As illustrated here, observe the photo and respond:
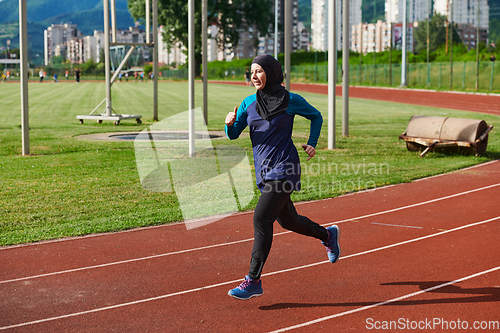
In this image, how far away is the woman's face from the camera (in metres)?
4.64

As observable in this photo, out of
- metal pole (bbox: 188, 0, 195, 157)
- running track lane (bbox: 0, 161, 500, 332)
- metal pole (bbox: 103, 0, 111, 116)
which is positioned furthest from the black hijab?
metal pole (bbox: 103, 0, 111, 116)

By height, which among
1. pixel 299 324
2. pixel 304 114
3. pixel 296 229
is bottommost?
pixel 299 324

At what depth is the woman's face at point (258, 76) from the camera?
4.64 m

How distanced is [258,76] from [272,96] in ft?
0.70

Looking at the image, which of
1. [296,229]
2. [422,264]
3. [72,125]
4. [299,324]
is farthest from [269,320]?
[72,125]

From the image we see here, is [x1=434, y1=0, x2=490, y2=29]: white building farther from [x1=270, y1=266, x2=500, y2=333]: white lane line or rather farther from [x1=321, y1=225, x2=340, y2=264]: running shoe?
[x1=321, y1=225, x2=340, y2=264]: running shoe

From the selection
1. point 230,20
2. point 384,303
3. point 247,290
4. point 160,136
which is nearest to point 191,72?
point 160,136

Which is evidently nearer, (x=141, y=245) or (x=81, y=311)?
(x=81, y=311)

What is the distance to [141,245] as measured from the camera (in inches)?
265

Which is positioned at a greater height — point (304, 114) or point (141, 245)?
point (304, 114)

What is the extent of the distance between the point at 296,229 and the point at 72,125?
17.7 meters

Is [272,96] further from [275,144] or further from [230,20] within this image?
[230,20]

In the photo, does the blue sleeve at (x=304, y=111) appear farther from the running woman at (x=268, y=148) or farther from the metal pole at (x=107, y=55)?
the metal pole at (x=107, y=55)

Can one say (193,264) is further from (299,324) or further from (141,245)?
(299,324)
